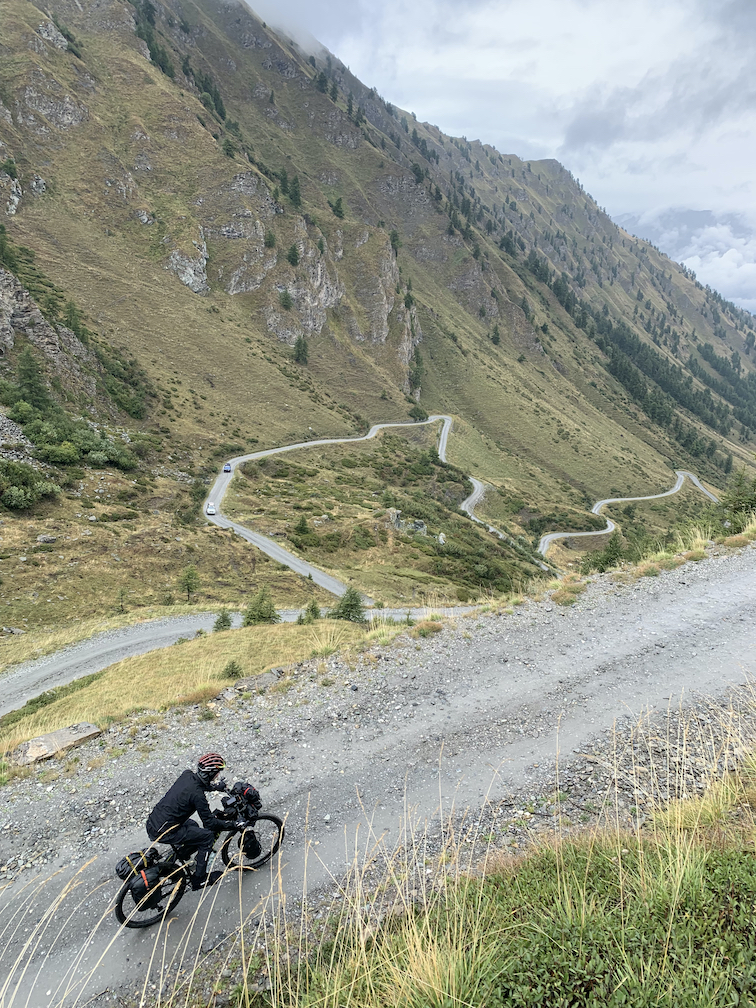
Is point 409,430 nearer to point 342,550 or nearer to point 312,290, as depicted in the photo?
point 312,290

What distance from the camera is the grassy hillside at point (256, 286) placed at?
74938 mm

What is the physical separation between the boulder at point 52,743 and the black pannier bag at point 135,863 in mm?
4012

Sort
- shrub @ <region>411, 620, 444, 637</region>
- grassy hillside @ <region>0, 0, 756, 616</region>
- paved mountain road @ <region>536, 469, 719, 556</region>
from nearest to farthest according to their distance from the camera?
shrub @ <region>411, 620, 444, 637</region>, paved mountain road @ <region>536, 469, 719, 556</region>, grassy hillside @ <region>0, 0, 756, 616</region>

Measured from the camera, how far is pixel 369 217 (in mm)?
157625

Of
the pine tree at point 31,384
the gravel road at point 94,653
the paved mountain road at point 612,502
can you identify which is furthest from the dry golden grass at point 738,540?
the pine tree at point 31,384

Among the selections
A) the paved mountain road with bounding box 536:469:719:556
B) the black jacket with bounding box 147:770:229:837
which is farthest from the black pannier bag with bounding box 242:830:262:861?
the paved mountain road with bounding box 536:469:719:556

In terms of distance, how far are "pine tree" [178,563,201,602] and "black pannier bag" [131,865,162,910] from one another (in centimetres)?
2552

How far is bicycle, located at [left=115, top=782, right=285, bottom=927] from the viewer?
16.1 ft

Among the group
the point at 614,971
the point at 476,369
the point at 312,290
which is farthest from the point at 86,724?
the point at 476,369

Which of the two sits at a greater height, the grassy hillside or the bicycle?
the grassy hillside

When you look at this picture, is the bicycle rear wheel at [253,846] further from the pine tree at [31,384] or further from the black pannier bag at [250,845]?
the pine tree at [31,384]

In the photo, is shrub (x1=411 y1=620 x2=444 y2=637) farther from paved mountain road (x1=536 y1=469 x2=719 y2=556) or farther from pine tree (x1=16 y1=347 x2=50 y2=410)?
paved mountain road (x1=536 y1=469 x2=719 y2=556)

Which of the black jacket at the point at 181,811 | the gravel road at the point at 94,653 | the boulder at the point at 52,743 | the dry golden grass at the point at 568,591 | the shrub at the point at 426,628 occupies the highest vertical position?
the dry golden grass at the point at 568,591

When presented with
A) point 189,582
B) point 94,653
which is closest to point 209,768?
point 94,653
